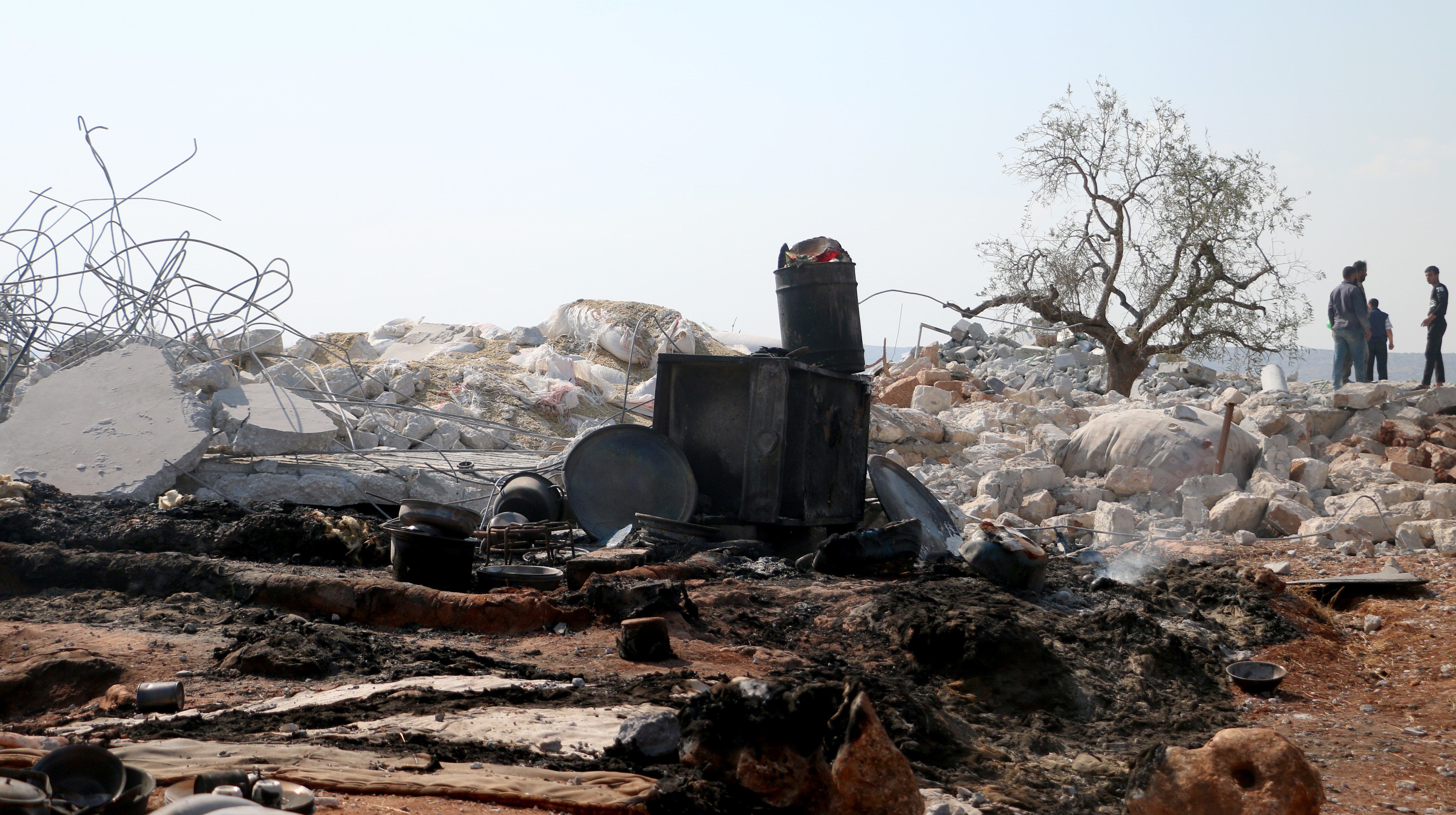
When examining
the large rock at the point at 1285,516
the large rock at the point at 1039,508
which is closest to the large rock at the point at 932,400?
the large rock at the point at 1039,508

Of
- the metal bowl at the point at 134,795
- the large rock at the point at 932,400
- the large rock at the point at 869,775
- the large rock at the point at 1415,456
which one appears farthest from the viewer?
the large rock at the point at 932,400

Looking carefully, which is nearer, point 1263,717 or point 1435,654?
point 1263,717

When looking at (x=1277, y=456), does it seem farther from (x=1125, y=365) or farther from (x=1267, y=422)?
(x=1125, y=365)

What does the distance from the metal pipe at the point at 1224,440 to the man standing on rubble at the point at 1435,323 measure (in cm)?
394

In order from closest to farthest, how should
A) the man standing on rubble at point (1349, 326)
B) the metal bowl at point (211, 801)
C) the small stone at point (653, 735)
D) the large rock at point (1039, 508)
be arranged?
the metal bowl at point (211, 801), the small stone at point (653, 735), the large rock at point (1039, 508), the man standing on rubble at point (1349, 326)

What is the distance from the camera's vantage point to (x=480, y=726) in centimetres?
328

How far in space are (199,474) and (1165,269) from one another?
14634mm

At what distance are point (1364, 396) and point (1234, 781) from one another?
10228 mm

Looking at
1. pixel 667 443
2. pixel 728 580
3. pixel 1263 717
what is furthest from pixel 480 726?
pixel 667 443

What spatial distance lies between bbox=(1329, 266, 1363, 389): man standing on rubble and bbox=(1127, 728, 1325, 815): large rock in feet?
37.7

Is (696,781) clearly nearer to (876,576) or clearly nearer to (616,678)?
(616,678)

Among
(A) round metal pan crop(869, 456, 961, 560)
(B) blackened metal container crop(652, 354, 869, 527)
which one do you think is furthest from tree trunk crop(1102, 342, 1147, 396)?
(B) blackened metal container crop(652, 354, 869, 527)

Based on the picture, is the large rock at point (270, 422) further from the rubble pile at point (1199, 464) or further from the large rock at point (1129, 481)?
the large rock at point (1129, 481)

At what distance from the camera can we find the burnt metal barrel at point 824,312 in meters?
8.09
